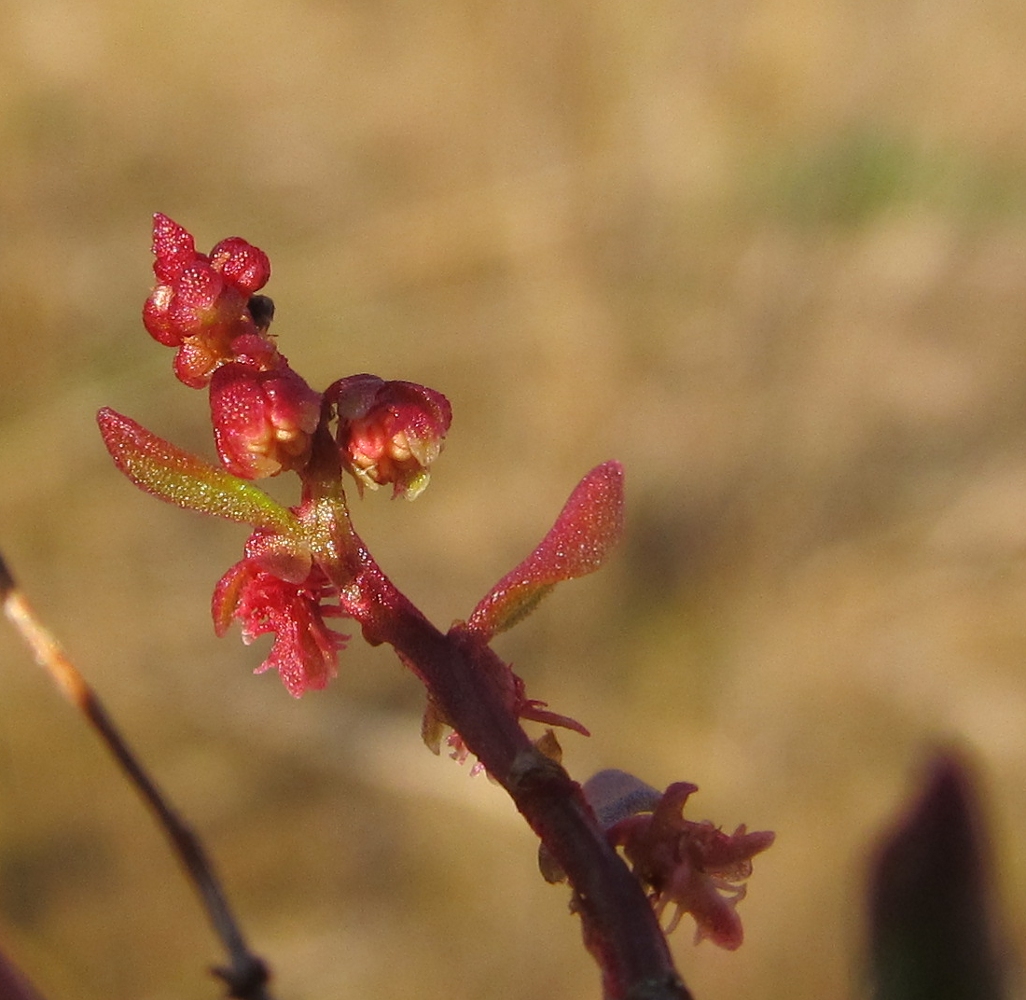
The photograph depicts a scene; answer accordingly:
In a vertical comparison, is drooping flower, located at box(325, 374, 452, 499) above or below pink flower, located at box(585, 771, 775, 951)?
above

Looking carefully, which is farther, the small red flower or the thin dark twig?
the thin dark twig

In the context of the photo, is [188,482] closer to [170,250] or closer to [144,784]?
[170,250]

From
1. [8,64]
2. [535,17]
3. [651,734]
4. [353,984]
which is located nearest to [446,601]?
[651,734]

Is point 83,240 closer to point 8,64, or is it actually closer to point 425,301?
point 8,64

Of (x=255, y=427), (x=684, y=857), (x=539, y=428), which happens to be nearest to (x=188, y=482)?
(x=255, y=427)

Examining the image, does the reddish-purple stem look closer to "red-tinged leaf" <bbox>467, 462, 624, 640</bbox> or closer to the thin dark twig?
"red-tinged leaf" <bbox>467, 462, 624, 640</bbox>

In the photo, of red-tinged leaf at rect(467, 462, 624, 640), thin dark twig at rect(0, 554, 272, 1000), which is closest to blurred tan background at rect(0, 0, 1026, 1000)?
thin dark twig at rect(0, 554, 272, 1000)

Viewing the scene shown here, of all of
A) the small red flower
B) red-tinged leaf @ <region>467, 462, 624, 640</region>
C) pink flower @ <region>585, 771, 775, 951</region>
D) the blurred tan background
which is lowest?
pink flower @ <region>585, 771, 775, 951</region>
